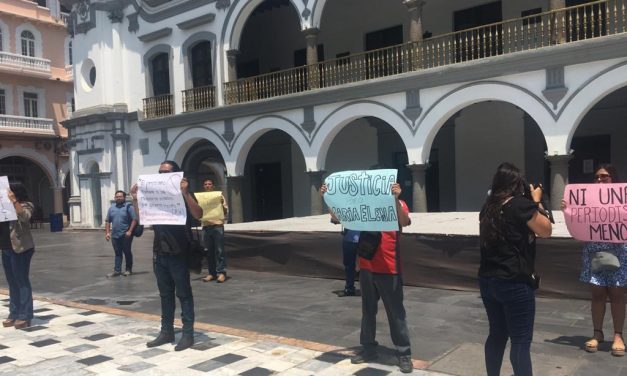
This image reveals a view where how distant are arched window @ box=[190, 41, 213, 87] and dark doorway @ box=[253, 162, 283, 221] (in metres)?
4.32

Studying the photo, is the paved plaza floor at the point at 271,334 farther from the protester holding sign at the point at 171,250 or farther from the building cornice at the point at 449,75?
the building cornice at the point at 449,75

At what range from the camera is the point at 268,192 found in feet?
72.6

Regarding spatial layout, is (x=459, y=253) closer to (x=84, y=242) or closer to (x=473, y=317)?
(x=473, y=317)

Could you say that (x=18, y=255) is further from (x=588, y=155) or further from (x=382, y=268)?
(x=588, y=155)

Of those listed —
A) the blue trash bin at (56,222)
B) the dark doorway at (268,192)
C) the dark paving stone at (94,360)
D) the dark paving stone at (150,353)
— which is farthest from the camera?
the blue trash bin at (56,222)

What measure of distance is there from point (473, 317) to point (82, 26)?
22.5 metres

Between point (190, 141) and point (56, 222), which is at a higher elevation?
point (190, 141)

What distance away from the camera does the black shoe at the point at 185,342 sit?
5567 mm

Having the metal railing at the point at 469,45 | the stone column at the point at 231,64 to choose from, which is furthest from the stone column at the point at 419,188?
the stone column at the point at 231,64

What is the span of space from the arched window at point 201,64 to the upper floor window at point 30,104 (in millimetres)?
15154

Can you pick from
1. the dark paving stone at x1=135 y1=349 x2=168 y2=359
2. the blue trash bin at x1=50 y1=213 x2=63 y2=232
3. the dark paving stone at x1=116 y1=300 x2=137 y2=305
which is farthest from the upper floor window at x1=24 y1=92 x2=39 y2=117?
the dark paving stone at x1=135 y1=349 x2=168 y2=359

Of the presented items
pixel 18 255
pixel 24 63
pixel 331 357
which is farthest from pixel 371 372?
pixel 24 63

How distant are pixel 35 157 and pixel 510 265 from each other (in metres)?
31.4

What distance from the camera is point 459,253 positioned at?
7941 mm
